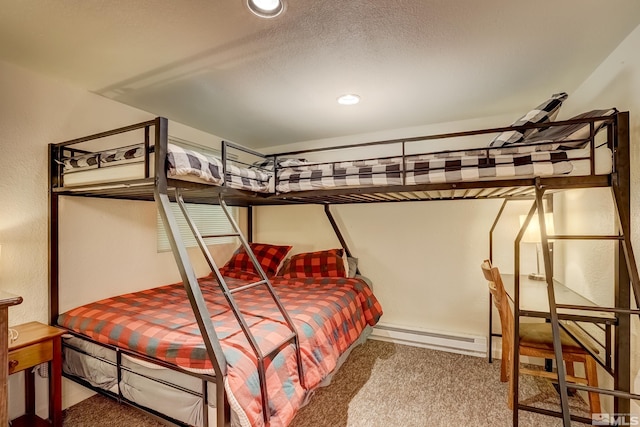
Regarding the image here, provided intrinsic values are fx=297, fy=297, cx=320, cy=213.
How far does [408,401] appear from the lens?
2.07 m

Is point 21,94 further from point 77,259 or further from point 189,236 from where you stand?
point 189,236

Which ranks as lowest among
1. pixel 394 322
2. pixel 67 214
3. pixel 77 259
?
pixel 394 322

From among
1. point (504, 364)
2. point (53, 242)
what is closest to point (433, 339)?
point (504, 364)

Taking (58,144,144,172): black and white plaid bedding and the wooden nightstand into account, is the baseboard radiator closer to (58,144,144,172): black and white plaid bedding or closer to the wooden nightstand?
the wooden nightstand

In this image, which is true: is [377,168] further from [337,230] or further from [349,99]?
[337,230]

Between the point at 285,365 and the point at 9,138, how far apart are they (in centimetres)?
224

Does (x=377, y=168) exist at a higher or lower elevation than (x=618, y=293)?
higher

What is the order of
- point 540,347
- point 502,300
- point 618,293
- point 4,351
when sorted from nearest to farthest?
point 4,351 < point 618,293 < point 540,347 < point 502,300

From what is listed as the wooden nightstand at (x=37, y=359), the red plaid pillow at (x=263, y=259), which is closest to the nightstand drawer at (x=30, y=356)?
the wooden nightstand at (x=37, y=359)

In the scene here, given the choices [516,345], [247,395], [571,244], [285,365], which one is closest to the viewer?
[247,395]

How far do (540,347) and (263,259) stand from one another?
8.30 ft

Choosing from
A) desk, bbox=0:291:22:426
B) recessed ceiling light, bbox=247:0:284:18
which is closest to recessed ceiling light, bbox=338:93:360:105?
recessed ceiling light, bbox=247:0:284:18

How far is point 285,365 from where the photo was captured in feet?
5.13

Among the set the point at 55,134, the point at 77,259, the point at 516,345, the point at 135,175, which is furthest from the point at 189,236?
the point at 516,345
